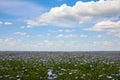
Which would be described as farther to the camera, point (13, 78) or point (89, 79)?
point (13, 78)

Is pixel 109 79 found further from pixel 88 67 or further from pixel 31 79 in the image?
pixel 88 67

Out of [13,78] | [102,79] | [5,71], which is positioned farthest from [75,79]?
[5,71]

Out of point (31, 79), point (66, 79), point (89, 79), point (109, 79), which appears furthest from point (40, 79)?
point (109, 79)

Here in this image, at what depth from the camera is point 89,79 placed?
10.1 meters

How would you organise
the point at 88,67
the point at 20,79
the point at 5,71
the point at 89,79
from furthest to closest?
the point at 88,67
the point at 5,71
the point at 20,79
the point at 89,79

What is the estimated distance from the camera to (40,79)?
1057 cm

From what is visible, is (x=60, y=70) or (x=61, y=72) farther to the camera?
(x=60, y=70)

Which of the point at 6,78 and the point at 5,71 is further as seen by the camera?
the point at 5,71

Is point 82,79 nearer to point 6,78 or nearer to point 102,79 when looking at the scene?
point 102,79

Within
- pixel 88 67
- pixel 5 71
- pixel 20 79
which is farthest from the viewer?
pixel 88 67

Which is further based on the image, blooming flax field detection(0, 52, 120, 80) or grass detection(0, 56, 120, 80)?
blooming flax field detection(0, 52, 120, 80)

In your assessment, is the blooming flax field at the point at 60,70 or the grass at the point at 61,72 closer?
the grass at the point at 61,72

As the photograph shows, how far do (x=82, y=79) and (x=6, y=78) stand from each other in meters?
3.32

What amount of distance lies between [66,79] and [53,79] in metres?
0.53
